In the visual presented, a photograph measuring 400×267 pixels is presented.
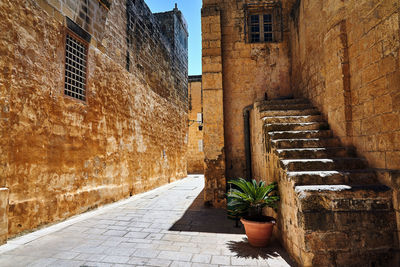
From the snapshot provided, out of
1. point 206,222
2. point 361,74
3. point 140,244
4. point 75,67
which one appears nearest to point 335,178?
point 361,74

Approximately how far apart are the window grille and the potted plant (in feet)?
14.5

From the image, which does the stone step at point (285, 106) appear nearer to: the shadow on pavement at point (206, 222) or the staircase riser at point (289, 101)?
the staircase riser at point (289, 101)

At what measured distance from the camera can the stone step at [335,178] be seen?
3254 millimetres

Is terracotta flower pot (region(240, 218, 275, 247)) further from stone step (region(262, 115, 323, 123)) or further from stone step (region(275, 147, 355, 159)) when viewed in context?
stone step (region(262, 115, 323, 123))

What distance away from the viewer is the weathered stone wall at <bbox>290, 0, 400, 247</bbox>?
299cm

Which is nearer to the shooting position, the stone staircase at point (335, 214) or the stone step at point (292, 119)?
the stone staircase at point (335, 214)

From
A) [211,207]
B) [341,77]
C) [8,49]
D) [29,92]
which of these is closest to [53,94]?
[29,92]

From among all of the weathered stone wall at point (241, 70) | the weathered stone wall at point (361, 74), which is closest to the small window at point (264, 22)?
the weathered stone wall at point (241, 70)

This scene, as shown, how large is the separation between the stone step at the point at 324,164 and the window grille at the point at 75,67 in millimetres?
4944

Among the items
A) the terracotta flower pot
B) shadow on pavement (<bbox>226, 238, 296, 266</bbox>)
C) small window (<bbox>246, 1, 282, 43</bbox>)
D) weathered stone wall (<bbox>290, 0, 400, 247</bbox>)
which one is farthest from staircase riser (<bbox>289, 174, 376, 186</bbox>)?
small window (<bbox>246, 1, 282, 43</bbox>)

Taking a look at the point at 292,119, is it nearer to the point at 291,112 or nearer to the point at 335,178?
the point at 291,112

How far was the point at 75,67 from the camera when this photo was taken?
18.4 ft

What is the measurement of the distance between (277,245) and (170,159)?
9.25 metres

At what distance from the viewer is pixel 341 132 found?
4035 millimetres
